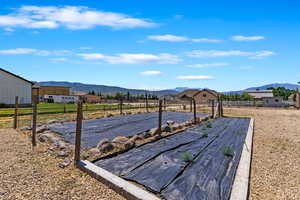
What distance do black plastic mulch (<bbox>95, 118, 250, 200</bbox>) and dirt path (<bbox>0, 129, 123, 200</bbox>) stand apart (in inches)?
19.5

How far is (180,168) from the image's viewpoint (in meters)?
3.79

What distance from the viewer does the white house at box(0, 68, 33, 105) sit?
21672 millimetres

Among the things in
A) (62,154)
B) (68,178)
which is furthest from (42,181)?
(62,154)

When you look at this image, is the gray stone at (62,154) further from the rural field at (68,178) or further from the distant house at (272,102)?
the distant house at (272,102)

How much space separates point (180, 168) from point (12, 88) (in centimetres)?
2442

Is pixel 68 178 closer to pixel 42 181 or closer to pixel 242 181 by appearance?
pixel 42 181

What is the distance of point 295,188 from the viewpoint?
10.9 ft

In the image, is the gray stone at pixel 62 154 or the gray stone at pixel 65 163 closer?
the gray stone at pixel 65 163

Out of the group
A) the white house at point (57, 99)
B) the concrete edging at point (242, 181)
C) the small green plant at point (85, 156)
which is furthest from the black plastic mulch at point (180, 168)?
the white house at point (57, 99)

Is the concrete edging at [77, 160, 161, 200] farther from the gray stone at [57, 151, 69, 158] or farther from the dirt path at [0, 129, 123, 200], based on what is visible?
the gray stone at [57, 151, 69, 158]

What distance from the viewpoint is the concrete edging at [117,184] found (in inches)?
111

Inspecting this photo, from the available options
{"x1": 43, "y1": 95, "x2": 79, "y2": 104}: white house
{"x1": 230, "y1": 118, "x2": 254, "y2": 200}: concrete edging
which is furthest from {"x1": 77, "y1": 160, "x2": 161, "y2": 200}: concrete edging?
{"x1": 43, "y1": 95, "x2": 79, "y2": 104}: white house

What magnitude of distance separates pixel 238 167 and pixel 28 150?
4978 millimetres

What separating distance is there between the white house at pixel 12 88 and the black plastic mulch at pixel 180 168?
2234 cm
